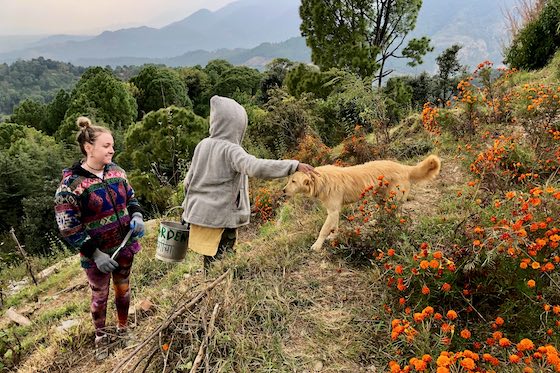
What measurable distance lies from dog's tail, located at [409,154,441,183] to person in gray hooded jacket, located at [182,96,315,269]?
1.47 metres

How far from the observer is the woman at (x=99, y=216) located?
8.91 ft

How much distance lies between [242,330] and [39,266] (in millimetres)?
9125

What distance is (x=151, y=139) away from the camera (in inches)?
610

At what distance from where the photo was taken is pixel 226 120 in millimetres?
3004

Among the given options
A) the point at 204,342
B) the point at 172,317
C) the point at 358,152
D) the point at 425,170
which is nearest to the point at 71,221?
the point at 172,317

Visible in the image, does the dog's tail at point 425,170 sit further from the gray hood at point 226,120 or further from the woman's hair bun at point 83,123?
the woman's hair bun at point 83,123

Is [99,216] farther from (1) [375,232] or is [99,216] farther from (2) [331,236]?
(1) [375,232]

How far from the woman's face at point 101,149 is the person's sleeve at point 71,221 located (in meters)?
0.31

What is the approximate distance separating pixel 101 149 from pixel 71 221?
578 millimetres

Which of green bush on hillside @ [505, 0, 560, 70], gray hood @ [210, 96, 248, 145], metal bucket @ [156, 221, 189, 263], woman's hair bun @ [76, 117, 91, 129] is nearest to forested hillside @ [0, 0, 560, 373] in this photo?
metal bucket @ [156, 221, 189, 263]

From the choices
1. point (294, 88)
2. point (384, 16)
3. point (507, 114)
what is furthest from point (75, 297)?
point (384, 16)

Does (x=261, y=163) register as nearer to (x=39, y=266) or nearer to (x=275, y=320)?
(x=275, y=320)

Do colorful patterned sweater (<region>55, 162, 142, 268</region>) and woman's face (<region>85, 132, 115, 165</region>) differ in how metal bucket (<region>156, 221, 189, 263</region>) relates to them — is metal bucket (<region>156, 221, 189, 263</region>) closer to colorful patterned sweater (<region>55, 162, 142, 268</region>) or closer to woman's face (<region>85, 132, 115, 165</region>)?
colorful patterned sweater (<region>55, 162, 142, 268</region>)

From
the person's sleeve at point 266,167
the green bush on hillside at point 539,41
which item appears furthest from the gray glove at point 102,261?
the green bush on hillside at point 539,41
